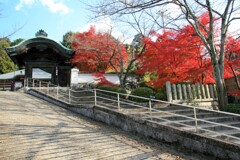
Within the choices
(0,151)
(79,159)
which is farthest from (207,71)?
(0,151)

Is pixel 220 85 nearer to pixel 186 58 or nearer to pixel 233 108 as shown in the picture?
pixel 233 108

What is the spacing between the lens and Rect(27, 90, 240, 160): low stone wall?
6121 millimetres

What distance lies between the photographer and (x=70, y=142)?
22.8 ft

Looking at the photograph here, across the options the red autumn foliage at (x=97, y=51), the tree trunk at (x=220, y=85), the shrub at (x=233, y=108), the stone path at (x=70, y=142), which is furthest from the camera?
the red autumn foliage at (x=97, y=51)

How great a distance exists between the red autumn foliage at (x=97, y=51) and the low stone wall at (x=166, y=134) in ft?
27.0

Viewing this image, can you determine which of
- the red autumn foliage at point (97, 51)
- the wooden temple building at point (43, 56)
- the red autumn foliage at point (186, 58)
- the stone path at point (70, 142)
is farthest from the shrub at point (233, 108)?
the wooden temple building at point (43, 56)

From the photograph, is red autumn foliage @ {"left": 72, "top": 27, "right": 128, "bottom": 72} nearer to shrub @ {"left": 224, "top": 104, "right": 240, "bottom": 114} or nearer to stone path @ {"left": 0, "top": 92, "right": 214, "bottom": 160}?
shrub @ {"left": 224, "top": 104, "right": 240, "bottom": 114}

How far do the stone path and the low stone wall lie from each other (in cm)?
23

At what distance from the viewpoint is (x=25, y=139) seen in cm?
691

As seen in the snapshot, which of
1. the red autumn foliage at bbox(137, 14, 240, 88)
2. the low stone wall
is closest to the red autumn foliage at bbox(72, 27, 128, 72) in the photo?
the red autumn foliage at bbox(137, 14, 240, 88)

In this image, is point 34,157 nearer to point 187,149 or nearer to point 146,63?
point 187,149

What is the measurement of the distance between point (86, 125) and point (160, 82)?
22.0 feet

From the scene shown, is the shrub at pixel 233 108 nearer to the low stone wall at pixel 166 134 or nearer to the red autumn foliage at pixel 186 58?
the red autumn foliage at pixel 186 58

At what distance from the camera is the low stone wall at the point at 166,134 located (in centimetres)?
612
